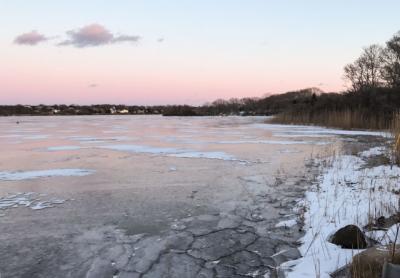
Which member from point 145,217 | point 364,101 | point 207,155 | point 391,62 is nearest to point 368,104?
point 364,101

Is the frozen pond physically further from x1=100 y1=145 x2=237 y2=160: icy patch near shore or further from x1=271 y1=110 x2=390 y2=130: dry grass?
x1=271 y1=110 x2=390 y2=130: dry grass

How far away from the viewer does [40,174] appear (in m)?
7.50

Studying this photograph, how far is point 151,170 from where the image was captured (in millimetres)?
8055

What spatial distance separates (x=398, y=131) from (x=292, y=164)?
7.65 feet

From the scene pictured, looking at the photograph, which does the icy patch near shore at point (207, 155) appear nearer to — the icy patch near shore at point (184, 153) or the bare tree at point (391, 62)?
the icy patch near shore at point (184, 153)

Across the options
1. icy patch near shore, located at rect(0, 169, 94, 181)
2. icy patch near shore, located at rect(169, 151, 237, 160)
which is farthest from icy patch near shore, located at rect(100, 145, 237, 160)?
icy patch near shore, located at rect(0, 169, 94, 181)

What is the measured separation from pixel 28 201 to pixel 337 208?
426 centimetres

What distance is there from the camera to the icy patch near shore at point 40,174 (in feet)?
23.5

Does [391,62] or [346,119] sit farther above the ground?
[391,62]

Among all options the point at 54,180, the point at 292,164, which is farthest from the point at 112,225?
the point at 292,164

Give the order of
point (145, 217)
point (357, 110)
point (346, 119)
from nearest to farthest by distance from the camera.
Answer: point (145, 217) → point (346, 119) → point (357, 110)

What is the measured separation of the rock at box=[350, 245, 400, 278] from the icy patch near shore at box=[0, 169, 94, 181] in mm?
5857

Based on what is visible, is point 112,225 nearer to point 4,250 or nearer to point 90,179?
point 4,250

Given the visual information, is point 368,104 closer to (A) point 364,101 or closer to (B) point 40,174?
(A) point 364,101
